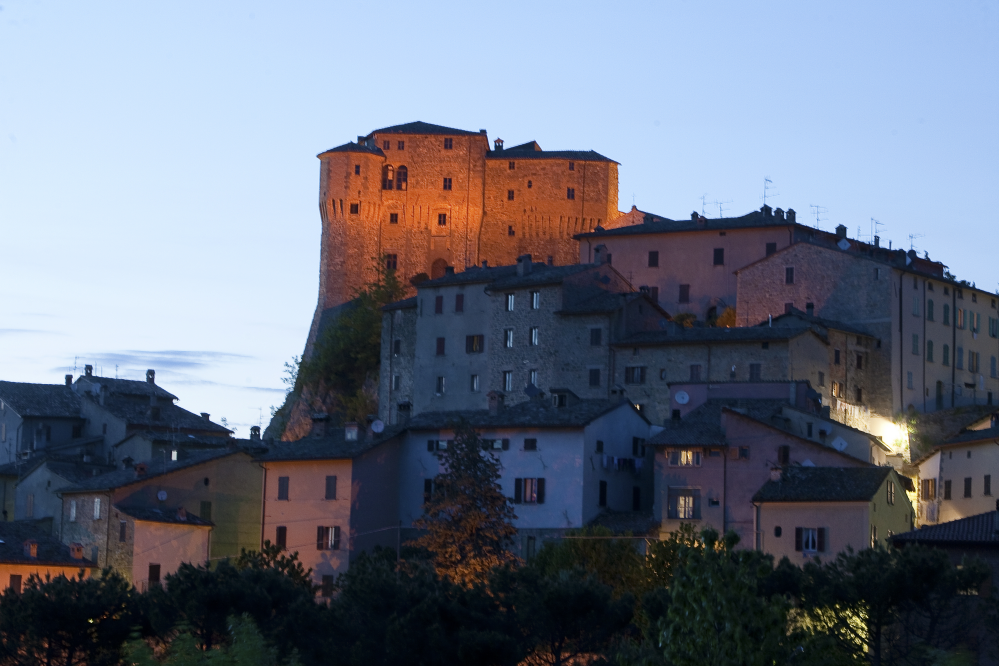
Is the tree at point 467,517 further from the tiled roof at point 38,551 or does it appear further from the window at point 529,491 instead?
the tiled roof at point 38,551

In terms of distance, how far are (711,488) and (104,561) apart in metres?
18.8

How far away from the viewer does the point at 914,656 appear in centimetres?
3444

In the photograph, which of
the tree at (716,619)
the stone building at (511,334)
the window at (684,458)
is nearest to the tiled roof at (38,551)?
the stone building at (511,334)

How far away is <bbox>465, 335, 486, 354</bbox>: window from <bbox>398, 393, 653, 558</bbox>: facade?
315 inches

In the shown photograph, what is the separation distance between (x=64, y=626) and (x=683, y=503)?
63.2 ft

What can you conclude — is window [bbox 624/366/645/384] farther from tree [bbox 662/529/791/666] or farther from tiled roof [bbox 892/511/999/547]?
tree [bbox 662/529/791/666]

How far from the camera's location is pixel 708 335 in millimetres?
59000

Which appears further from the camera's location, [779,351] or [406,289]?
[406,289]

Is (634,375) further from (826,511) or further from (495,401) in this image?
(826,511)

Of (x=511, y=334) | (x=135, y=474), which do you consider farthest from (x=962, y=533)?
(x=135, y=474)

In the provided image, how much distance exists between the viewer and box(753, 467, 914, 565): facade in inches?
1849

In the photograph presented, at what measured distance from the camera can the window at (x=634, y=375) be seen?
5944 centimetres

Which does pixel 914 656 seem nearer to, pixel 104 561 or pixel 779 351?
pixel 779 351

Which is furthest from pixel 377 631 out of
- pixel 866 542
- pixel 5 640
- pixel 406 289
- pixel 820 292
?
pixel 406 289
